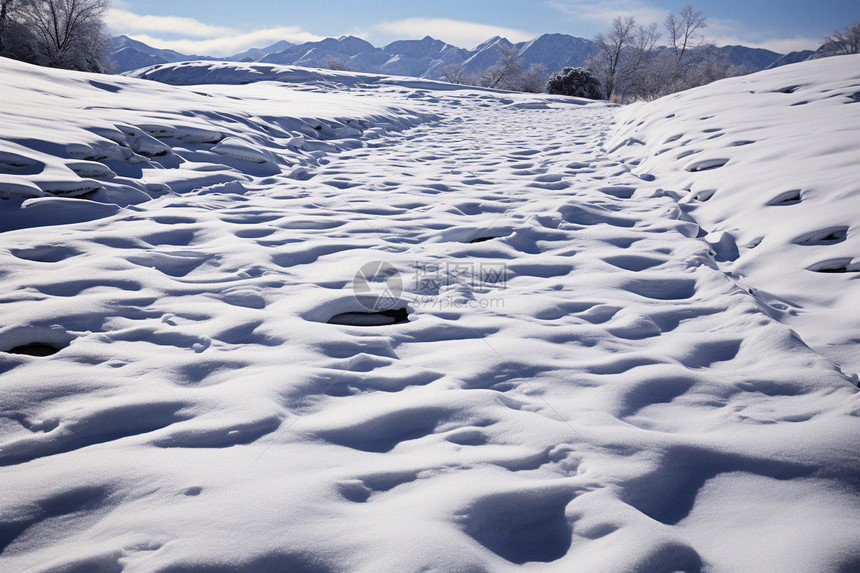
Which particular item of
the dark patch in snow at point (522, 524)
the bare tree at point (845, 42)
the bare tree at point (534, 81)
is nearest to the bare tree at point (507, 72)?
the bare tree at point (534, 81)

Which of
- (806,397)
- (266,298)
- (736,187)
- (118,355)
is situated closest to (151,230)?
(266,298)

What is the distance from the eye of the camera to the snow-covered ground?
1.11 m

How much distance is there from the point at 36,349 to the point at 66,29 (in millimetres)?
30525

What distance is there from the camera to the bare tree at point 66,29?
22203 millimetres

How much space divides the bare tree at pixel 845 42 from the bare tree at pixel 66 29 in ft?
151

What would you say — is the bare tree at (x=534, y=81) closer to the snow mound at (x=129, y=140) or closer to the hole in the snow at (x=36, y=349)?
the snow mound at (x=129, y=140)

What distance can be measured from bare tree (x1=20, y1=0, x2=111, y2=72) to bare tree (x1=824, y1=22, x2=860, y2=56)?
151 feet

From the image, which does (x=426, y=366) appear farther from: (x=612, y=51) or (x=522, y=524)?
(x=612, y=51)

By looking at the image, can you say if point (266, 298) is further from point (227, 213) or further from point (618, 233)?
point (618, 233)

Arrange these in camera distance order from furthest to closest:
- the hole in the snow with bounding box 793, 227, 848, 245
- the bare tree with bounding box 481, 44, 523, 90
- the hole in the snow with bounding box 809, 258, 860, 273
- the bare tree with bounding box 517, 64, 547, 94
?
1. the bare tree with bounding box 481, 44, 523, 90
2. the bare tree with bounding box 517, 64, 547, 94
3. the hole in the snow with bounding box 793, 227, 848, 245
4. the hole in the snow with bounding box 809, 258, 860, 273

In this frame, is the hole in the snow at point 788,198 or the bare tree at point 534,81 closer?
the hole in the snow at point 788,198

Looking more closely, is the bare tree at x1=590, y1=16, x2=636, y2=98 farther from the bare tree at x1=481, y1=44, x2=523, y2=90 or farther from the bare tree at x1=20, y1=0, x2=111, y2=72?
the bare tree at x1=20, y1=0, x2=111, y2=72

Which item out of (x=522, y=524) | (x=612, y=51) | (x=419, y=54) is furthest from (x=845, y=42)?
(x=419, y=54)

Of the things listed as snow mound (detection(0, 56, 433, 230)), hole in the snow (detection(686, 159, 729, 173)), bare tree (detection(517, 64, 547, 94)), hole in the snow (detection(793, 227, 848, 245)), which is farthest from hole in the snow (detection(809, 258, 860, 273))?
bare tree (detection(517, 64, 547, 94))
